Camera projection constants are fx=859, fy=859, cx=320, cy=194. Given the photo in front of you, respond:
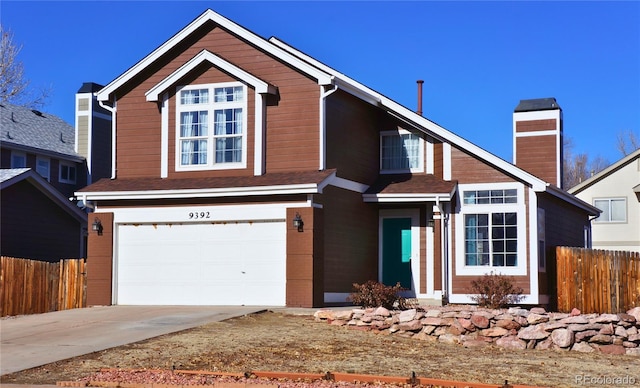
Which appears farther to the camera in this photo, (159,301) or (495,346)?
(159,301)

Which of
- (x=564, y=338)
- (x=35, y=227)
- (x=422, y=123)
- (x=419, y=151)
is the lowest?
(x=564, y=338)

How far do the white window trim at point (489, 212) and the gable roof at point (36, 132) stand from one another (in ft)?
59.1

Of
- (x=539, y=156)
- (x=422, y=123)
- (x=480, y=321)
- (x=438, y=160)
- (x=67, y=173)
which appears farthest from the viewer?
(x=67, y=173)

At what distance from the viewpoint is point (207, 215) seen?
73.0ft

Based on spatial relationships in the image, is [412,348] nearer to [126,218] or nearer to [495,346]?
[495,346]

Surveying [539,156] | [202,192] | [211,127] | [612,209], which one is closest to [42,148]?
[211,127]

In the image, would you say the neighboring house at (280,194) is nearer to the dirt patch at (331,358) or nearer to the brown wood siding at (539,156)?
the brown wood siding at (539,156)

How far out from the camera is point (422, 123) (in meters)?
24.2

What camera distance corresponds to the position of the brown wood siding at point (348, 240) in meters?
22.0

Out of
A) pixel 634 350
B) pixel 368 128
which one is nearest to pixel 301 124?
pixel 368 128

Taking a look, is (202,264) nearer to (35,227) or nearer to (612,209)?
(35,227)

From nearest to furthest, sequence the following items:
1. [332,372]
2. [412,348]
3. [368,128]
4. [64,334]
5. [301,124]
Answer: [332,372] → [412,348] → [64,334] → [301,124] → [368,128]

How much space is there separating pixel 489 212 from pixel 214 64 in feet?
28.0

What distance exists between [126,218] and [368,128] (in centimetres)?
731
